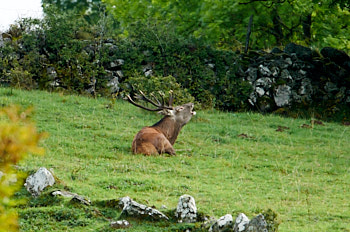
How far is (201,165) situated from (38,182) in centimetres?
373

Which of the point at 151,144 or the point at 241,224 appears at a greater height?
the point at 241,224

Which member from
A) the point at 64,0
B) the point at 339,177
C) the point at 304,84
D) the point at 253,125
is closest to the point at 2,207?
the point at 339,177

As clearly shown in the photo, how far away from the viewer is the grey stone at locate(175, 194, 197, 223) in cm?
624

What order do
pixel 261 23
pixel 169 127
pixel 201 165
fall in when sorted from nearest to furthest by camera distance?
1. pixel 201 165
2. pixel 169 127
3. pixel 261 23

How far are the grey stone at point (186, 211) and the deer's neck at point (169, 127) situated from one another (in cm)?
548

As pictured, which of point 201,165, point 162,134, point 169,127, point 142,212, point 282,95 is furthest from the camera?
point 282,95

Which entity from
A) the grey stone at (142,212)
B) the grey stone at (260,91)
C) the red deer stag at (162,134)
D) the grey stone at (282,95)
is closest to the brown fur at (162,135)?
the red deer stag at (162,134)

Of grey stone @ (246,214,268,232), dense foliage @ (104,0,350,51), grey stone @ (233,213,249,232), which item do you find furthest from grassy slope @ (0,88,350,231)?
dense foliage @ (104,0,350,51)

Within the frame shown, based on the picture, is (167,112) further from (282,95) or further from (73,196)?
(282,95)

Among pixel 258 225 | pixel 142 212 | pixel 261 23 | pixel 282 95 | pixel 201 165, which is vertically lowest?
pixel 201 165

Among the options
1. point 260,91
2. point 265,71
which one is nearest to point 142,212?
point 260,91

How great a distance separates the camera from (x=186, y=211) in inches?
246

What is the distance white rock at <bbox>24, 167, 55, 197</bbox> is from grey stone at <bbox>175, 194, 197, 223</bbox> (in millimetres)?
2097

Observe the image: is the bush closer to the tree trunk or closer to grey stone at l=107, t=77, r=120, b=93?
grey stone at l=107, t=77, r=120, b=93
